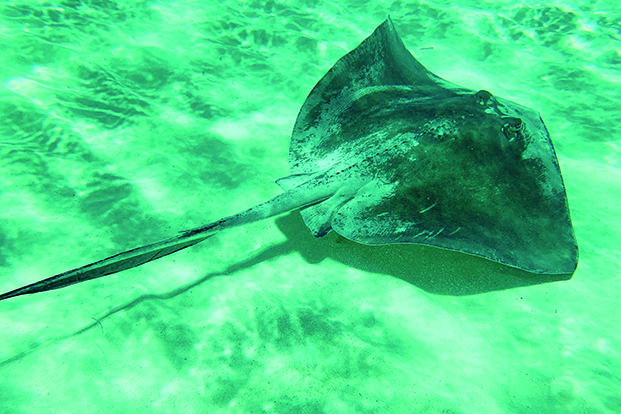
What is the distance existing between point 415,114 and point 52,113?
427cm

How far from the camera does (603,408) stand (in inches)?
86.4

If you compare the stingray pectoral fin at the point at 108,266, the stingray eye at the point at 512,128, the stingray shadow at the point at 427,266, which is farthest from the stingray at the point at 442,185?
the stingray shadow at the point at 427,266

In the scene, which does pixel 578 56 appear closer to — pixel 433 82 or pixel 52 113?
pixel 433 82

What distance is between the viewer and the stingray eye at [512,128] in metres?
3.05

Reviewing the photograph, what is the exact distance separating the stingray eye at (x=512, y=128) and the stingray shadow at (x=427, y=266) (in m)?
1.18

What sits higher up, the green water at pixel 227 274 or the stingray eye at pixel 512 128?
the stingray eye at pixel 512 128

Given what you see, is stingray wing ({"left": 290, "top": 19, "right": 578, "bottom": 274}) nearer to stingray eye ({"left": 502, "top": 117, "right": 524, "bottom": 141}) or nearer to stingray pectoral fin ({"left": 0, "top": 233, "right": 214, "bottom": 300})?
stingray eye ({"left": 502, "top": 117, "right": 524, "bottom": 141})

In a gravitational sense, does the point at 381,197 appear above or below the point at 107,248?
above

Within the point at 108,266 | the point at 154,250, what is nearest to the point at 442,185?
the point at 154,250

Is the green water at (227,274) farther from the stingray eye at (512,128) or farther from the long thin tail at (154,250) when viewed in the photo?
the stingray eye at (512,128)

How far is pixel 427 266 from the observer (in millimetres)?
3107

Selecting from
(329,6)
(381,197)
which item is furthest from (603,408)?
(329,6)

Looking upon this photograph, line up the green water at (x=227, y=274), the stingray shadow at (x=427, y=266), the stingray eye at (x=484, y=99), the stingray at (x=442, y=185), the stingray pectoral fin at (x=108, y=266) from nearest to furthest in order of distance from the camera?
1. the stingray pectoral fin at (x=108, y=266)
2. the green water at (x=227, y=274)
3. the stingray at (x=442, y=185)
4. the stingray shadow at (x=427, y=266)
5. the stingray eye at (x=484, y=99)

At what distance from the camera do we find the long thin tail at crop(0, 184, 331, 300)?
1.80 m
